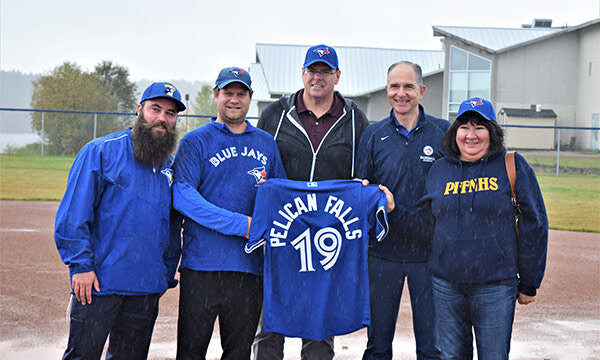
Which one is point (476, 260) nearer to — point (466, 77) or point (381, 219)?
point (381, 219)

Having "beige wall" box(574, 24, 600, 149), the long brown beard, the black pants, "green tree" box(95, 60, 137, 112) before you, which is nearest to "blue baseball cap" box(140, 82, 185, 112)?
the long brown beard

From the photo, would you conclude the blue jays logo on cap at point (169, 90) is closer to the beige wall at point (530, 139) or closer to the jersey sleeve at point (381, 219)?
the jersey sleeve at point (381, 219)

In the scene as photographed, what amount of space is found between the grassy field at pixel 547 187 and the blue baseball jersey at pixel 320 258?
11243 mm

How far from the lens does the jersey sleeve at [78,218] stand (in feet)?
10.8

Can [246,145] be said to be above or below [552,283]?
above

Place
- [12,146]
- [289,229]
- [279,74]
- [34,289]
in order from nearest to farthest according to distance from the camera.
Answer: [289,229] < [34,289] < [12,146] < [279,74]

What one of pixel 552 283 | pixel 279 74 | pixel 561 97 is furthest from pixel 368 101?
pixel 552 283

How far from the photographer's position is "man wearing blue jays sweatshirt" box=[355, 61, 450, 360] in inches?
156

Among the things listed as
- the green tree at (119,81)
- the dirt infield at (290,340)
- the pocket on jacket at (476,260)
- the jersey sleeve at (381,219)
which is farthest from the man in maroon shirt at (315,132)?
the green tree at (119,81)

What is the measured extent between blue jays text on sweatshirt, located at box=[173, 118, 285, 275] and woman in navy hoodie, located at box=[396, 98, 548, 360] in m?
1.17

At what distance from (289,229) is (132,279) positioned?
1.01 meters

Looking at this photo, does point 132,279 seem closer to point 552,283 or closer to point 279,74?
point 552,283

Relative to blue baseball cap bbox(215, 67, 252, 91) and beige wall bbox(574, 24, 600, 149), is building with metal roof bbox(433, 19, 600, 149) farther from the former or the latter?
blue baseball cap bbox(215, 67, 252, 91)

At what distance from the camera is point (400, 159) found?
3.98 metres
